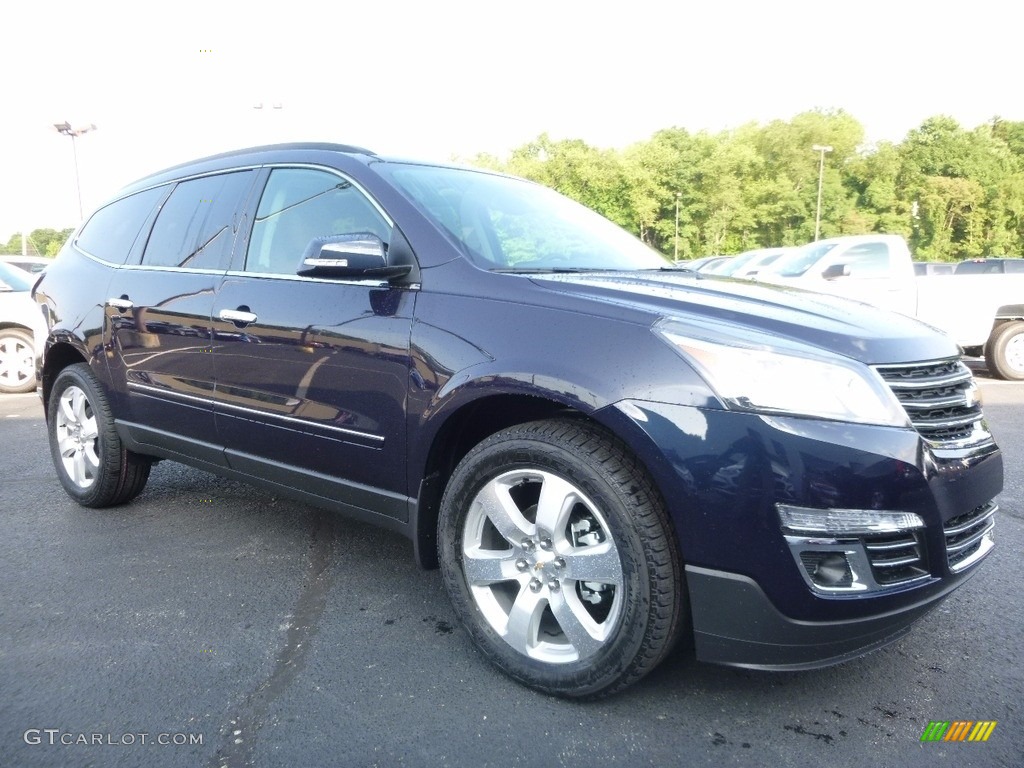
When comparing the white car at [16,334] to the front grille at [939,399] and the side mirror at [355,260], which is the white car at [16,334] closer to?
the side mirror at [355,260]

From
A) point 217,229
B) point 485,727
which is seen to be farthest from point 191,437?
point 485,727

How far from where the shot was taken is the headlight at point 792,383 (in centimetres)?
189

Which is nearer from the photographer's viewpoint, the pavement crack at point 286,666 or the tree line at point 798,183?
the pavement crack at point 286,666

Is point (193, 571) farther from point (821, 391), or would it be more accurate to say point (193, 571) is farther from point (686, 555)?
point (821, 391)

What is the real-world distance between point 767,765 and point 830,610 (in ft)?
1.44

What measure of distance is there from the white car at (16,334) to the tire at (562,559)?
319 inches

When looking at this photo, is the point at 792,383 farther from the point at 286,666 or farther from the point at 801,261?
the point at 801,261

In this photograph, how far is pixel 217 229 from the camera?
3.42 metres

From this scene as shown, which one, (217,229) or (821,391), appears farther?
(217,229)

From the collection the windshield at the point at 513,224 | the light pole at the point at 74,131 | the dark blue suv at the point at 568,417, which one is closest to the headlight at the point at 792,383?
the dark blue suv at the point at 568,417

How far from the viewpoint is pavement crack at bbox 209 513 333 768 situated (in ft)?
6.59

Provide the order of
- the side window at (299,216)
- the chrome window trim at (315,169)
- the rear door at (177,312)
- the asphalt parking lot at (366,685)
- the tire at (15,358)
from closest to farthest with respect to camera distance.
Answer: the asphalt parking lot at (366,685) < the chrome window trim at (315,169) < the side window at (299,216) < the rear door at (177,312) < the tire at (15,358)

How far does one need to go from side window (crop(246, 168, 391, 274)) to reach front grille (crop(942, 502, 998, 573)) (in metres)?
2.06

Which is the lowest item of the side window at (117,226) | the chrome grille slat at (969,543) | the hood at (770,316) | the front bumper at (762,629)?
the front bumper at (762,629)
